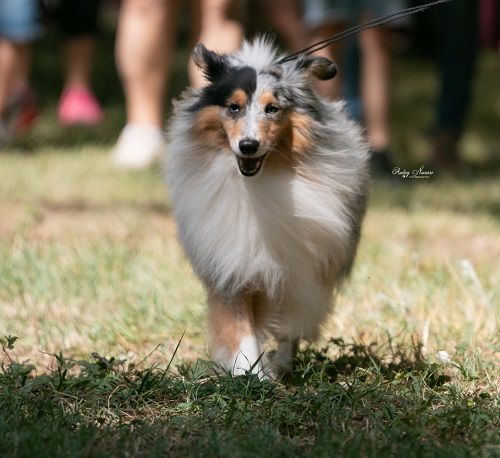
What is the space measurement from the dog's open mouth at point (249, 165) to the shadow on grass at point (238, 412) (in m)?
0.64

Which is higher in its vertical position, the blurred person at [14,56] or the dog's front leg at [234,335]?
the blurred person at [14,56]

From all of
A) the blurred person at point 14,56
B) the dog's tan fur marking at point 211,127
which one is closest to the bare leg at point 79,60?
the blurred person at point 14,56

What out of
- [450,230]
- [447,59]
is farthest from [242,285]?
[447,59]

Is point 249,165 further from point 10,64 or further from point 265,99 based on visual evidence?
point 10,64

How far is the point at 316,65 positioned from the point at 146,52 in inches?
142

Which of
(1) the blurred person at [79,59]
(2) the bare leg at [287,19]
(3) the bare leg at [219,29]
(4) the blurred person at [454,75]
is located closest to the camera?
(3) the bare leg at [219,29]

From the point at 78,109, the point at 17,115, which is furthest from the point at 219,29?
the point at 78,109

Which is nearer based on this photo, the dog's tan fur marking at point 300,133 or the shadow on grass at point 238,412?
the shadow on grass at point 238,412

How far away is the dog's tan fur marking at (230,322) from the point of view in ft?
11.8

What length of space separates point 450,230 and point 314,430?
3.22 m

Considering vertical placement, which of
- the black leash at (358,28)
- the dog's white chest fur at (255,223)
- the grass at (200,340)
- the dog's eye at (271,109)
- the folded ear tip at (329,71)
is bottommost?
the grass at (200,340)

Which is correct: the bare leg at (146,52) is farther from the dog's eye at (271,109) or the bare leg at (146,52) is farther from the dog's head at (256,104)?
the dog's eye at (271,109)

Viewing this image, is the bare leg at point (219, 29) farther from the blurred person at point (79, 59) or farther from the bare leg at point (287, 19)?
the blurred person at point (79, 59)

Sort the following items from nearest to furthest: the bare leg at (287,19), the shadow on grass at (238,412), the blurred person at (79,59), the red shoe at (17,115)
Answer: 1. the shadow on grass at (238,412)
2. the red shoe at (17,115)
3. the bare leg at (287,19)
4. the blurred person at (79,59)
